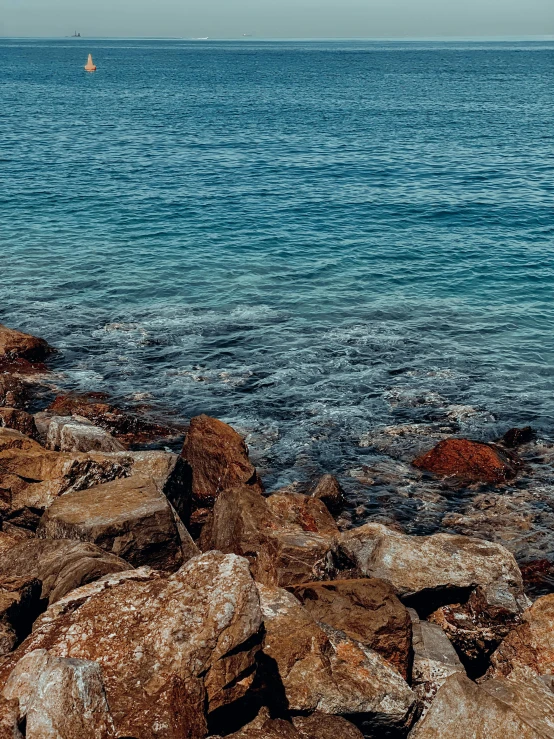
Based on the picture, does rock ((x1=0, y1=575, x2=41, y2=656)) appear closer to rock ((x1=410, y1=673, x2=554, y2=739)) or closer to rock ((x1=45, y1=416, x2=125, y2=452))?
rock ((x1=410, y1=673, x2=554, y2=739))

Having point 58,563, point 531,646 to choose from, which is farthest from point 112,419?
point 531,646

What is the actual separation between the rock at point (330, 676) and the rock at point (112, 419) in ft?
33.0

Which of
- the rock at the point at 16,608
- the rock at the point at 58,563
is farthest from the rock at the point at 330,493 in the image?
the rock at the point at 16,608

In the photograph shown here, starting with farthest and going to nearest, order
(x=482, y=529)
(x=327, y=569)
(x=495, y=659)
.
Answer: (x=482, y=529) < (x=327, y=569) < (x=495, y=659)

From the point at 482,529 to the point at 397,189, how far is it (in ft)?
A: 118

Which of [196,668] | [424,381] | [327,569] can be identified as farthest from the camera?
[424,381]

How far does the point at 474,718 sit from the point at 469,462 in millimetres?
10008

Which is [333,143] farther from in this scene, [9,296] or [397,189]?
[9,296]

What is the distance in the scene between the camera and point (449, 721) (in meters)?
7.12

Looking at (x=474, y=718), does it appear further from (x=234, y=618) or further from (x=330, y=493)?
(x=330, y=493)

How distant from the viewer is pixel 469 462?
16703mm

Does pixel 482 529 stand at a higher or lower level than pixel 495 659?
lower

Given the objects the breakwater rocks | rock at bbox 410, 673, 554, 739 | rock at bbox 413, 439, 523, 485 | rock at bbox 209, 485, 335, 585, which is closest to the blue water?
rock at bbox 413, 439, 523, 485

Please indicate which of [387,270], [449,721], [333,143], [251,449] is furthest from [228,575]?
[333,143]
